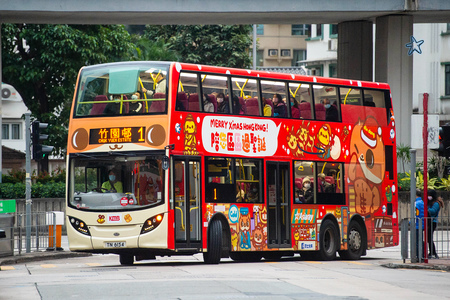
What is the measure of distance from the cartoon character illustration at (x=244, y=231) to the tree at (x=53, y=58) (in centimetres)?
2189

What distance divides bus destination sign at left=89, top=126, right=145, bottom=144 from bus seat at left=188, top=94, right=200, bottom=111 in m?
1.10

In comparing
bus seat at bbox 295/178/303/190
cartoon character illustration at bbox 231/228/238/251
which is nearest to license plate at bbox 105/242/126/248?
cartoon character illustration at bbox 231/228/238/251

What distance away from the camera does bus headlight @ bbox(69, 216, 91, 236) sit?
1811 centimetres

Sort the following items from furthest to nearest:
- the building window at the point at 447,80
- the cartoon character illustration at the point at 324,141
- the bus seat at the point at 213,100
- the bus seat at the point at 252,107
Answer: the building window at the point at 447,80 → the cartoon character illustration at the point at 324,141 → the bus seat at the point at 252,107 → the bus seat at the point at 213,100

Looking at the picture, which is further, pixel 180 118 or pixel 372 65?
pixel 372 65

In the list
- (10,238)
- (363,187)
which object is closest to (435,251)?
(363,187)

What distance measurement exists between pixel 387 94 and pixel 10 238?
9817mm

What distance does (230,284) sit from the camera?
537 inches

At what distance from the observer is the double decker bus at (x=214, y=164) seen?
17922mm

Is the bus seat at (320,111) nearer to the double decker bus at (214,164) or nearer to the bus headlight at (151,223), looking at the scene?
the double decker bus at (214,164)

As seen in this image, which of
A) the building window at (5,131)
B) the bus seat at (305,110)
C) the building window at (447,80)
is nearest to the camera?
the bus seat at (305,110)

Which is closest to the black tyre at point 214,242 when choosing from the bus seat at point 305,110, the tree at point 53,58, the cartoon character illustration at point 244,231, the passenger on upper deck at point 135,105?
the cartoon character illustration at point 244,231

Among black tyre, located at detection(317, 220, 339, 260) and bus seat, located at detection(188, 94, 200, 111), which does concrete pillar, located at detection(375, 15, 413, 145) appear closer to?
black tyre, located at detection(317, 220, 339, 260)

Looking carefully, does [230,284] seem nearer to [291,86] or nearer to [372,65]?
[291,86]
